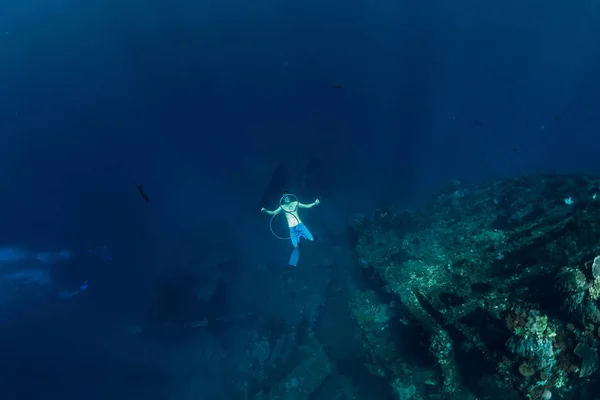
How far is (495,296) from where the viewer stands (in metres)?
7.76

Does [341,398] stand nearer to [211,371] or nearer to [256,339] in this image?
[256,339]

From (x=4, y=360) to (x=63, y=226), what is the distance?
36.7 ft

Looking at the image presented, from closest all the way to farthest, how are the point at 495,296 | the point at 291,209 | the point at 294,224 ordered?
the point at 495,296, the point at 291,209, the point at 294,224

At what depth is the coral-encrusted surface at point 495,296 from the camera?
6465mm

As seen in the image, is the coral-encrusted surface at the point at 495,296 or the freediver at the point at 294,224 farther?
the freediver at the point at 294,224

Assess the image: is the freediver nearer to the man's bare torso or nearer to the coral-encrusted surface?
the man's bare torso

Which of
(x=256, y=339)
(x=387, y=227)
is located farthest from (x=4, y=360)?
(x=387, y=227)

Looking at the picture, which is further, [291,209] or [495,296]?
[291,209]

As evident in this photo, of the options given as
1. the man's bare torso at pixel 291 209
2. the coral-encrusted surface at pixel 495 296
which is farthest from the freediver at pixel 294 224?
the coral-encrusted surface at pixel 495 296

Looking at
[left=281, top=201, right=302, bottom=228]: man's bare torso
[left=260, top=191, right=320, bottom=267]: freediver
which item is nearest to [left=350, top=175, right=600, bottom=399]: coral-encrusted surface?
[left=260, top=191, right=320, bottom=267]: freediver

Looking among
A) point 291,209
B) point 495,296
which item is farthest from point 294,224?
point 495,296

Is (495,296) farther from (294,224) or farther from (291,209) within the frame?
(294,224)

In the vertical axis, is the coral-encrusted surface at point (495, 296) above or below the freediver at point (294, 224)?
below

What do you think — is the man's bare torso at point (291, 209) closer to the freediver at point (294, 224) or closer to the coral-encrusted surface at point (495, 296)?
the freediver at point (294, 224)
